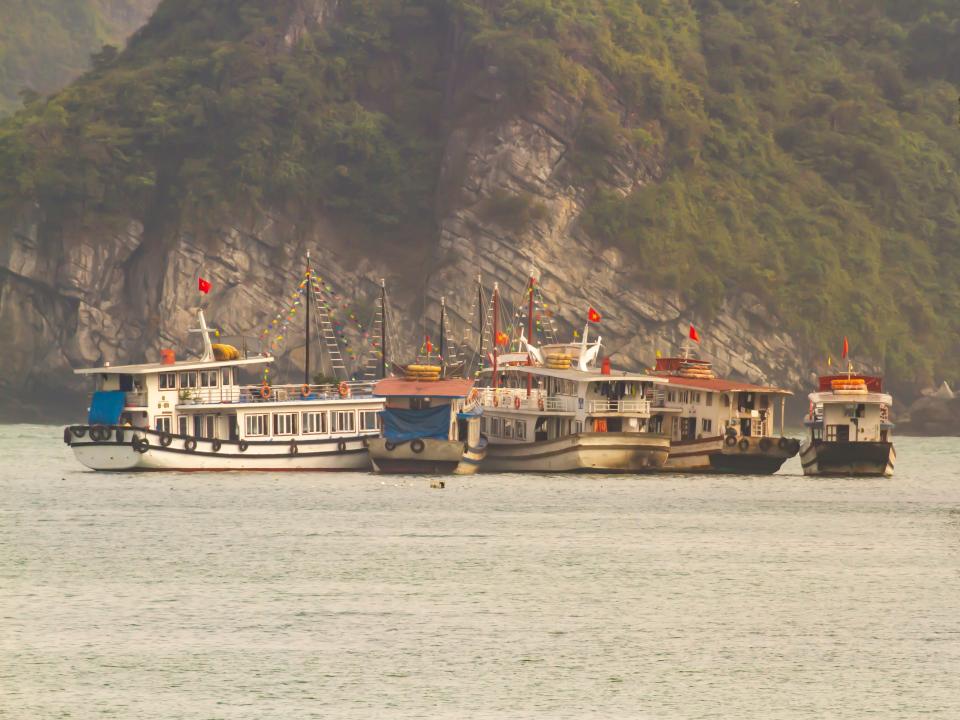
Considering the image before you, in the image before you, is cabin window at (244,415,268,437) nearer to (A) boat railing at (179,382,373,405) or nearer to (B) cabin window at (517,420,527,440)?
(A) boat railing at (179,382,373,405)

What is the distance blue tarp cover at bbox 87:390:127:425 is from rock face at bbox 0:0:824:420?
246 feet

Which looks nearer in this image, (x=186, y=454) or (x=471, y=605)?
(x=471, y=605)

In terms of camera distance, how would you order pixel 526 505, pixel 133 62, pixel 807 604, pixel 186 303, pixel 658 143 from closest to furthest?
pixel 807 604, pixel 526 505, pixel 186 303, pixel 658 143, pixel 133 62

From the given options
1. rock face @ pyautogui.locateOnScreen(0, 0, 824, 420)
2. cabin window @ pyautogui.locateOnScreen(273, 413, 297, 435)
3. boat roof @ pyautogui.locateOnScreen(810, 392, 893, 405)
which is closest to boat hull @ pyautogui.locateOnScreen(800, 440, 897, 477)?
boat roof @ pyautogui.locateOnScreen(810, 392, 893, 405)

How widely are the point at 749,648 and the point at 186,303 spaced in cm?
12381

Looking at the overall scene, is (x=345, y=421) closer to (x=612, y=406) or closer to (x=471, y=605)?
(x=612, y=406)

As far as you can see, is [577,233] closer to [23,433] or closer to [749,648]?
[23,433]

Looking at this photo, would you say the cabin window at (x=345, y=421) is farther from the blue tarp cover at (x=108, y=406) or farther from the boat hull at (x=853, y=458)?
the boat hull at (x=853, y=458)

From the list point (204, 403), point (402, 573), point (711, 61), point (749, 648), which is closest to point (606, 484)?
point (204, 403)

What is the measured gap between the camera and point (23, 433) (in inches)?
5541

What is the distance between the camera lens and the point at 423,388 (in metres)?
86.6

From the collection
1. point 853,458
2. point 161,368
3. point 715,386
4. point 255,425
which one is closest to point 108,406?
point 161,368

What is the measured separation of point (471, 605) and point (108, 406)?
131 ft

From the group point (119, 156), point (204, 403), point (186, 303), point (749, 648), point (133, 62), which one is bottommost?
point (749, 648)
